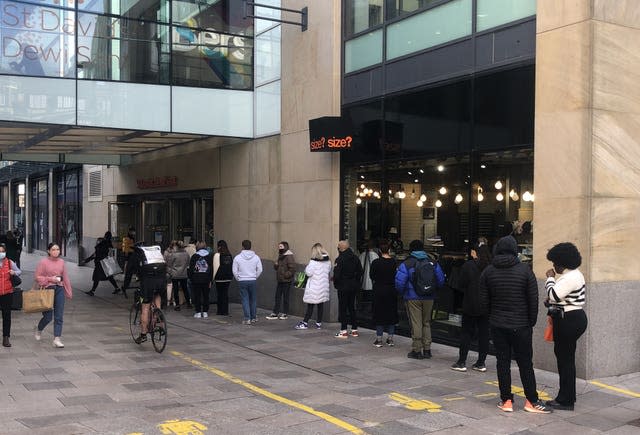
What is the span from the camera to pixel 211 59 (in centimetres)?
1481

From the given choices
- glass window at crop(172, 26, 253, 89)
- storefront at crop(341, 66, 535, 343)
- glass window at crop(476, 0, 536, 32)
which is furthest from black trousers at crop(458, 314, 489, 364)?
glass window at crop(172, 26, 253, 89)

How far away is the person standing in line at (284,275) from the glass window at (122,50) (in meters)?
4.93

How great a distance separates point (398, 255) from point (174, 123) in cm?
624

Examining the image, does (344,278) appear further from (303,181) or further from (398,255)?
(303,181)

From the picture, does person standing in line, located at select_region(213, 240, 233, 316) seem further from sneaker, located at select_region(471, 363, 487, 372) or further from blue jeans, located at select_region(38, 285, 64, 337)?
sneaker, located at select_region(471, 363, 487, 372)

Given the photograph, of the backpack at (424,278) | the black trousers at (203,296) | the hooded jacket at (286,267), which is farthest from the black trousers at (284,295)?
the backpack at (424,278)

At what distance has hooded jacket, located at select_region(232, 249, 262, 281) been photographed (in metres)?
12.3

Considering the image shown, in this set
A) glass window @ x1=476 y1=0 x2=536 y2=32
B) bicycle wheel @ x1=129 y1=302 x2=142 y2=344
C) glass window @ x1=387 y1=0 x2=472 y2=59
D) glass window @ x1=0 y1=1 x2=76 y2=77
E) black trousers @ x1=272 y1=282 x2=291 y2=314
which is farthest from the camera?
black trousers @ x1=272 y1=282 x2=291 y2=314

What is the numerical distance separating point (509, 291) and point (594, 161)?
100 inches

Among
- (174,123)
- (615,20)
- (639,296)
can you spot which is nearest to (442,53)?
(615,20)

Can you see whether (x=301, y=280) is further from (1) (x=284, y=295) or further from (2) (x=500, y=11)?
(2) (x=500, y=11)

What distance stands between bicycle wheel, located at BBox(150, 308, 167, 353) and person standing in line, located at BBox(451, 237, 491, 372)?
439 cm

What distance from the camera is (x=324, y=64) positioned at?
12.8m

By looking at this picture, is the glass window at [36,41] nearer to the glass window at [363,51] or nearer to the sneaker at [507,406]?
the glass window at [363,51]
